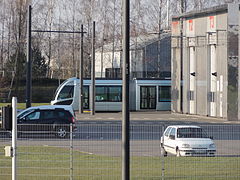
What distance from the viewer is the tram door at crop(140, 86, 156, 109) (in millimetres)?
60688

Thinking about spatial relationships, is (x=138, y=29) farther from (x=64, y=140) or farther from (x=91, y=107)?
(x=64, y=140)

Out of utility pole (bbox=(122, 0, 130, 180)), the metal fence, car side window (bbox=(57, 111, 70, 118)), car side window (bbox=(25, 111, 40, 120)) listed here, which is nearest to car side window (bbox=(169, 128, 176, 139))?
the metal fence

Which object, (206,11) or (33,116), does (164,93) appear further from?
(33,116)

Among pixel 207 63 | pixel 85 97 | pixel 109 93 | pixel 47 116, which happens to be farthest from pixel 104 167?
pixel 109 93

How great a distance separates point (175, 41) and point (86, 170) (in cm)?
4246

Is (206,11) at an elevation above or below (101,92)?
above

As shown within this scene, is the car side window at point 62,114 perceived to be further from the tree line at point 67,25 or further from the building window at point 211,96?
the tree line at point 67,25

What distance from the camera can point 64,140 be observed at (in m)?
21.1

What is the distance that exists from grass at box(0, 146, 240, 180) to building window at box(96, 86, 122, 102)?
1525 inches

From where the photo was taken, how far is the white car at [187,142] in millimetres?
21938

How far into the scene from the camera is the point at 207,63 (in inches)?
2119

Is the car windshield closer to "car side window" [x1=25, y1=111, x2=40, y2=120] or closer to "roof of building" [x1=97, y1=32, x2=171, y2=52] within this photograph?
"car side window" [x1=25, y1=111, x2=40, y2=120]

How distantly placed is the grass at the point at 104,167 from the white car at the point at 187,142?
55.5 inches

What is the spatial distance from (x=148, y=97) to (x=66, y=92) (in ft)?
Result: 25.2
